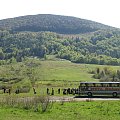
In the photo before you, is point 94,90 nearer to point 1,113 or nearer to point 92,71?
point 1,113

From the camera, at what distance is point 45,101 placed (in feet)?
106

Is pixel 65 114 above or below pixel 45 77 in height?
above

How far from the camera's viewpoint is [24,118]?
2664 centimetres

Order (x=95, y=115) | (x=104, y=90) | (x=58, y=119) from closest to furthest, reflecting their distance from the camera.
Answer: (x=58, y=119)
(x=95, y=115)
(x=104, y=90)

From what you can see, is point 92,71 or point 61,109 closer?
point 61,109

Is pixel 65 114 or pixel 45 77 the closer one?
pixel 65 114

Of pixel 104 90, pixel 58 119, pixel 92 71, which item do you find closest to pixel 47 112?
pixel 58 119

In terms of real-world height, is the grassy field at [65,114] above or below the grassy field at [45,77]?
above

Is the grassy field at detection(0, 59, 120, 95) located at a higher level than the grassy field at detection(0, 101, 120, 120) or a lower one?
lower

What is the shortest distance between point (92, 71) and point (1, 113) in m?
128

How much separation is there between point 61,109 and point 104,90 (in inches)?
782

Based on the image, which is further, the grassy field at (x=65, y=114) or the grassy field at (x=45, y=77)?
the grassy field at (x=45, y=77)

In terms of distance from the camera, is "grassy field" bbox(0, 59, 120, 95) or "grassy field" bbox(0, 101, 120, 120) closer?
"grassy field" bbox(0, 101, 120, 120)

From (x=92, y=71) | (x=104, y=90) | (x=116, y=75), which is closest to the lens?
(x=104, y=90)
